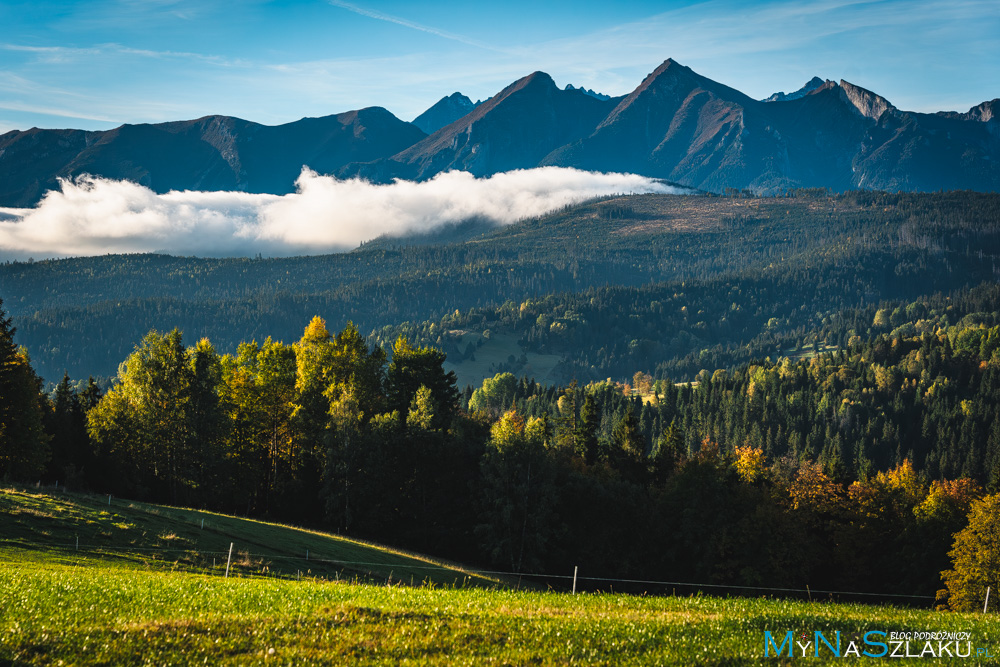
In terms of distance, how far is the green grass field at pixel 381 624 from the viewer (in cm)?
1538

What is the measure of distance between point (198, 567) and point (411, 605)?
1651cm

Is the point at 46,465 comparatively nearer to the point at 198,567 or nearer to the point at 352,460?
the point at 352,460

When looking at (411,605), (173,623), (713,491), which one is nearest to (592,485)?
(713,491)

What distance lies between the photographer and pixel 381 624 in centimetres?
1792

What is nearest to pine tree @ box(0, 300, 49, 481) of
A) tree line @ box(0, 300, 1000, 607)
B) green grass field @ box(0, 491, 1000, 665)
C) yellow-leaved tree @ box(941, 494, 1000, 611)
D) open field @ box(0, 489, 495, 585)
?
tree line @ box(0, 300, 1000, 607)

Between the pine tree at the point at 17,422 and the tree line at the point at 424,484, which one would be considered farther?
the tree line at the point at 424,484

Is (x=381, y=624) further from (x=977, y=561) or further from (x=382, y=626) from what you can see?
(x=977, y=561)

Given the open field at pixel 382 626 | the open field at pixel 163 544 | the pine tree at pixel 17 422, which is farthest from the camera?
the pine tree at pixel 17 422
